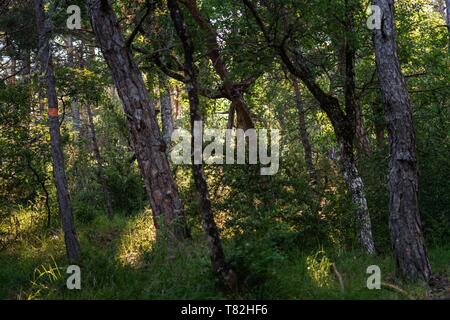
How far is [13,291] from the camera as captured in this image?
725 cm

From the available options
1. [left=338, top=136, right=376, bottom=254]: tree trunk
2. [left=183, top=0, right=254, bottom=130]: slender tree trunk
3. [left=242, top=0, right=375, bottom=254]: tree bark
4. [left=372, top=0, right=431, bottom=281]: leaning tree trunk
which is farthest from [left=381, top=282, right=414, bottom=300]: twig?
[left=183, top=0, right=254, bottom=130]: slender tree trunk

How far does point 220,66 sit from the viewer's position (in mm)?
13414

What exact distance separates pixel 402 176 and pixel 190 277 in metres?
3.50

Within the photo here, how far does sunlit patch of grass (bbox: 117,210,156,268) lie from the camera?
819cm

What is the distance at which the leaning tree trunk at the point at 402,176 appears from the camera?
7105mm

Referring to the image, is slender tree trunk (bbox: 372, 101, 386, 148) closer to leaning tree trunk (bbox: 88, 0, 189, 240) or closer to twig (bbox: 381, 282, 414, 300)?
leaning tree trunk (bbox: 88, 0, 189, 240)

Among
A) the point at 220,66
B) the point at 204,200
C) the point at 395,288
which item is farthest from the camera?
the point at 220,66

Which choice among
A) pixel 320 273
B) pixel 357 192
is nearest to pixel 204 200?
pixel 320 273

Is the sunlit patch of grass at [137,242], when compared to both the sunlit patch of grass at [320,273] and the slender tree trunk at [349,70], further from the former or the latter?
the slender tree trunk at [349,70]

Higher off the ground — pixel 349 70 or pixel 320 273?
pixel 349 70

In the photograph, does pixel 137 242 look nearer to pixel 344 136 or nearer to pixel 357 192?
pixel 357 192

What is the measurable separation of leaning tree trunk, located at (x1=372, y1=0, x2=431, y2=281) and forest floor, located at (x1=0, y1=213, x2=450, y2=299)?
0.43 m
